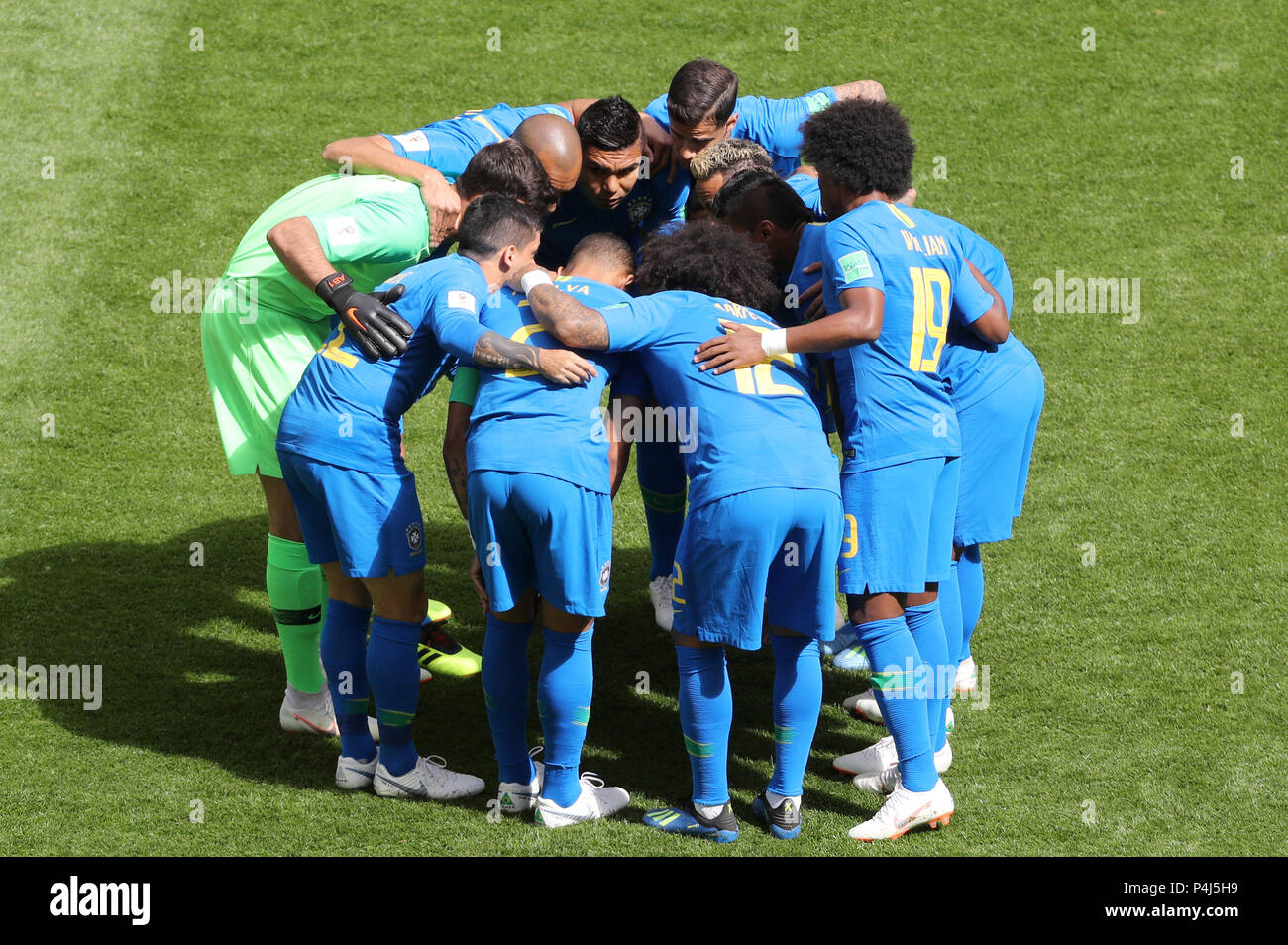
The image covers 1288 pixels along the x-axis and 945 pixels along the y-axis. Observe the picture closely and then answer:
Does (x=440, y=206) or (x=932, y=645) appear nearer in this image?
(x=932, y=645)

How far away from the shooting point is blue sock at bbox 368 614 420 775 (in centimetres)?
465

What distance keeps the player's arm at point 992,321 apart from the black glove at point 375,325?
1.98 m

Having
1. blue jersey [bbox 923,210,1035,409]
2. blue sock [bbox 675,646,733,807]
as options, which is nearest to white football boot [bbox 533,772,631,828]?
blue sock [bbox 675,646,733,807]

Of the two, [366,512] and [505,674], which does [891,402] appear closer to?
[505,674]

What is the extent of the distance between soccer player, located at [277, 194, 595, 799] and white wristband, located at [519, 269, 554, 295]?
14 cm

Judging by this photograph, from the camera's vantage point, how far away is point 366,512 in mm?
4562

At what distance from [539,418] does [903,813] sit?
1.82 meters

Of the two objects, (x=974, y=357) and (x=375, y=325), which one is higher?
(x=375, y=325)

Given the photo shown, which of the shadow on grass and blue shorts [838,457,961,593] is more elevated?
blue shorts [838,457,961,593]

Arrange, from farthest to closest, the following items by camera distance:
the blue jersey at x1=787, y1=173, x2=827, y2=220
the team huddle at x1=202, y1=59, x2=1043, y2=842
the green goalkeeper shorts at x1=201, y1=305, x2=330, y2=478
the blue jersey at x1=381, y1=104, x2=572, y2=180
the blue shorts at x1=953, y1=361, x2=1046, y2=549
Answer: the blue jersey at x1=787, y1=173, x2=827, y2=220 < the blue jersey at x1=381, y1=104, x2=572, y2=180 < the green goalkeeper shorts at x1=201, y1=305, x2=330, y2=478 < the blue shorts at x1=953, y1=361, x2=1046, y2=549 < the team huddle at x1=202, y1=59, x2=1043, y2=842

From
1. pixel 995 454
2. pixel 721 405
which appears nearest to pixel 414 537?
pixel 721 405

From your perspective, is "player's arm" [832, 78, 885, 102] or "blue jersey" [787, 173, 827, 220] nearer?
"blue jersey" [787, 173, 827, 220]

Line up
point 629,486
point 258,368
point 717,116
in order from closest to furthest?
point 258,368 → point 717,116 → point 629,486

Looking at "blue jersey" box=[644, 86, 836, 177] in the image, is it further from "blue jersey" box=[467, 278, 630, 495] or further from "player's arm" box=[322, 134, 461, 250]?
"blue jersey" box=[467, 278, 630, 495]
